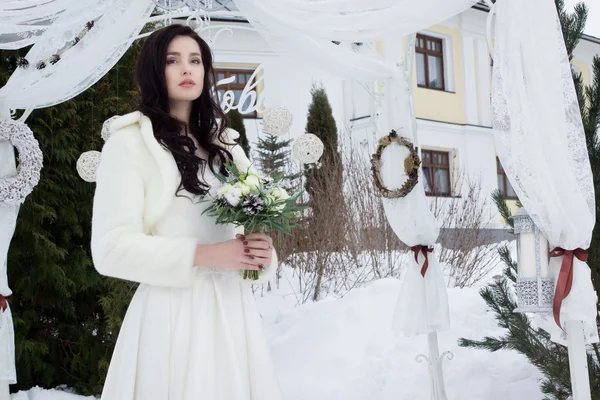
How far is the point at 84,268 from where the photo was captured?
579 centimetres

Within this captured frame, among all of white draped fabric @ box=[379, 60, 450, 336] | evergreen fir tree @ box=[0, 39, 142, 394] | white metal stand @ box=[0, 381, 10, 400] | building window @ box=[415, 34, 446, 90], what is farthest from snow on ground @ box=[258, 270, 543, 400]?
building window @ box=[415, 34, 446, 90]

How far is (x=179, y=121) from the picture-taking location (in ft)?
7.47

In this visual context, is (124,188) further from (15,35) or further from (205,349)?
(15,35)

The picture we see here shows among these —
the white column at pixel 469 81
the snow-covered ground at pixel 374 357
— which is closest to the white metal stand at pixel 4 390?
the snow-covered ground at pixel 374 357

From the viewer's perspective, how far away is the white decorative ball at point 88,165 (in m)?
5.27

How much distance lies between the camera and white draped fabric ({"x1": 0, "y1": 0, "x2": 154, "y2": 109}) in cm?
380

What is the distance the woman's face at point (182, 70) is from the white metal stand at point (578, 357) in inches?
78.2

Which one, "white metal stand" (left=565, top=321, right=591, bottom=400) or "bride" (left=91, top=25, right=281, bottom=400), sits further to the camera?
"white metal stand" (left=565, top=321, right=591, bottom=400)

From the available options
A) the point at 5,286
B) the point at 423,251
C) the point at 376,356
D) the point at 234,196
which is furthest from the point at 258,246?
the point at 376,356

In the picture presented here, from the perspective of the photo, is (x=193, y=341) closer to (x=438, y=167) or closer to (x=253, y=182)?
(x=253, y=182)

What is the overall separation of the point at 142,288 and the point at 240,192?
0.49 metres

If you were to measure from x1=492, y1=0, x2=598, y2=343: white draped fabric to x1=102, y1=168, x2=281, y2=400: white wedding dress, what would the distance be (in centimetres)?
150

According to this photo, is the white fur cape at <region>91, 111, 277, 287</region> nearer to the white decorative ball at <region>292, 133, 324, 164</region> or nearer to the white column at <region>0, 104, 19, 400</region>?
the white column at <region>0, 104, 19, 400</region>

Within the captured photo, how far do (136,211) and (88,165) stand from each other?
136 inches
